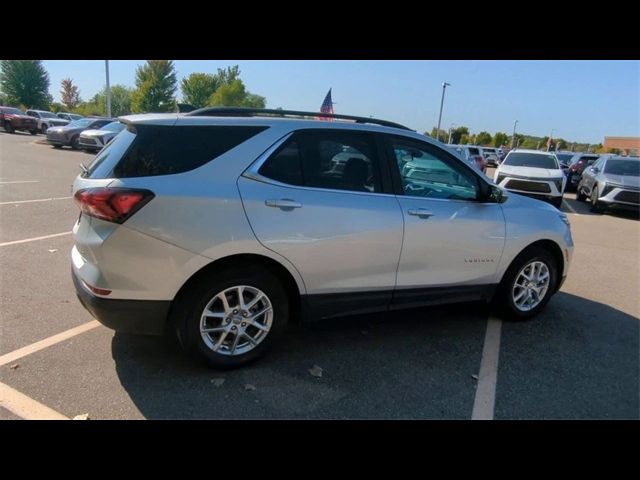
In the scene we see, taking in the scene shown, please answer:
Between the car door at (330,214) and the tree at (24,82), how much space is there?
6918cm

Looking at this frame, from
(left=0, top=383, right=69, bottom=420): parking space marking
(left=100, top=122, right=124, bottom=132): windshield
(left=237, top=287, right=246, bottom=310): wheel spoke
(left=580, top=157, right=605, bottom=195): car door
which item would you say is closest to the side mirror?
(left=237, top=287, right=246, bottom=310): wheel spoke

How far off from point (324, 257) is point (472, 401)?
1407 mm

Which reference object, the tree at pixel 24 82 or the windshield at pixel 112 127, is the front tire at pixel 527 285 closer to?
the windshield at pixel 112 127

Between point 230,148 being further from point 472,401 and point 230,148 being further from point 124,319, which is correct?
point 472,401

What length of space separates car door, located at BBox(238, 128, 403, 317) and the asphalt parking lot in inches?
20.2

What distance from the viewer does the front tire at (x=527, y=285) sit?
13.5ft

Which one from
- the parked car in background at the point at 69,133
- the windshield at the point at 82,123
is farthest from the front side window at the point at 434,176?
the windshield at the point at 82,123

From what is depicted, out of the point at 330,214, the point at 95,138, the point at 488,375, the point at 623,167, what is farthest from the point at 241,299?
the point at 95,138

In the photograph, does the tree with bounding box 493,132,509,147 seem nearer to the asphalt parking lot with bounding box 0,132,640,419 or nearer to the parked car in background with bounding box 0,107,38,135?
the parked car in background with bounding box 0,107,38,135

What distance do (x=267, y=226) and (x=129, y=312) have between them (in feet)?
3.40

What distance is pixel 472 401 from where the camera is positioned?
2.95 metres

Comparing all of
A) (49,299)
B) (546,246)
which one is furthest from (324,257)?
(49,299)

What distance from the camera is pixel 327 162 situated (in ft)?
10.7
